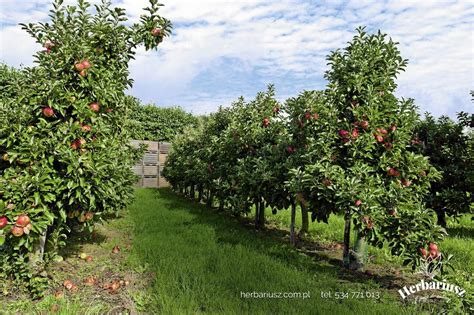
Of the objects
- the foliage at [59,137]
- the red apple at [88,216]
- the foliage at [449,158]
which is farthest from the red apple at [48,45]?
the foliage at [449,158]

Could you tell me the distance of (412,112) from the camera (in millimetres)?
5625

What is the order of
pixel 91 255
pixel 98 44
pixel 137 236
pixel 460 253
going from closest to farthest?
pixel 98 44 → pixel 91 255 → pixel 460 253 → pixel 137 236

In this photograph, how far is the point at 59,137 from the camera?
4719 millimetres

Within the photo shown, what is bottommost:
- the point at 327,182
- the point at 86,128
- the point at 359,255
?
the point at 359,255

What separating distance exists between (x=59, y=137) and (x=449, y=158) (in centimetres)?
947

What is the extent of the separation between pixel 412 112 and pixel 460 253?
3.20 meters

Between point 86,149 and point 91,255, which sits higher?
point 86,149

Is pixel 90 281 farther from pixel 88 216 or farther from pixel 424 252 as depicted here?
Answer: pixel 424 252

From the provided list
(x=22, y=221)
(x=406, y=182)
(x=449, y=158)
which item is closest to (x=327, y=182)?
(x=406, y=182)

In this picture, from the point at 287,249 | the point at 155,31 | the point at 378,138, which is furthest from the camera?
the point at 287,249

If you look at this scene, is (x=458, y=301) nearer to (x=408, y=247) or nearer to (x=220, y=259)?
(x=408, y=247)

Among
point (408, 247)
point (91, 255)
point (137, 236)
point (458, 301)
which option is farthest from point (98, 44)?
point (458, 301)

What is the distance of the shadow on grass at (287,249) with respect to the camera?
549 cm

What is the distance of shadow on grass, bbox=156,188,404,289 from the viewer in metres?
5.49
